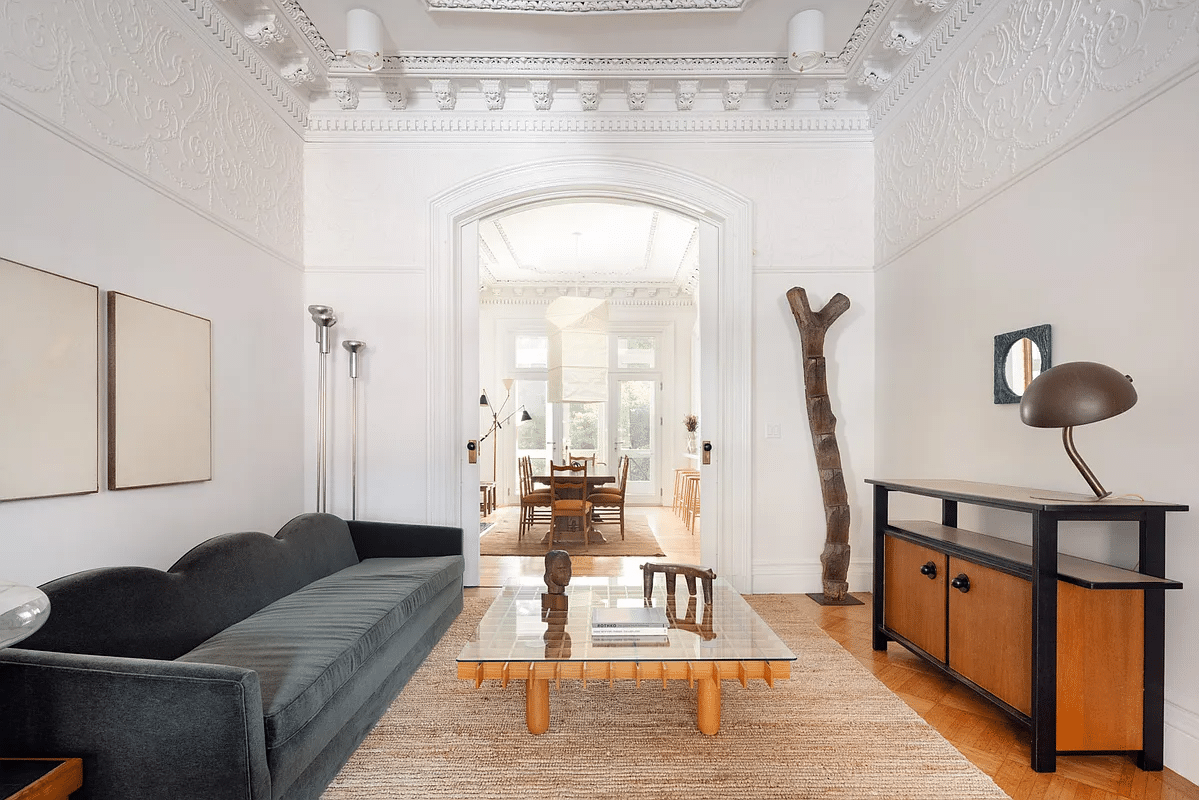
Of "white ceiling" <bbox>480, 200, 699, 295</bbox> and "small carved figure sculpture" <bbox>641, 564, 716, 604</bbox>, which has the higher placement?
"white ceiling" <bbox>480, 200, 699, 295</bbox>

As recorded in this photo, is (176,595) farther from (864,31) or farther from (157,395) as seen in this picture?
(864,31)

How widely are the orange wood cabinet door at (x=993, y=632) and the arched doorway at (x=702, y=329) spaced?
6.54 feet

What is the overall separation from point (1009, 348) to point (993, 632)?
135 centimetres

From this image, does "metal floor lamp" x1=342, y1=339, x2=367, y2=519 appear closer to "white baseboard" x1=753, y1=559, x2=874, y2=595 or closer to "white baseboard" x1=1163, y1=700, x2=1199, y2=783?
"white baseboard" x1=753, y1=559, x2=874, y2=595

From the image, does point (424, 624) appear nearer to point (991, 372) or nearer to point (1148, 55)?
point (991, 372)

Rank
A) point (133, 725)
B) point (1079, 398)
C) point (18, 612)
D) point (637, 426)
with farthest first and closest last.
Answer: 1. point (637, 426)
2. point (1079, 398)
3. point (133, 725)
4. point (18, 612)

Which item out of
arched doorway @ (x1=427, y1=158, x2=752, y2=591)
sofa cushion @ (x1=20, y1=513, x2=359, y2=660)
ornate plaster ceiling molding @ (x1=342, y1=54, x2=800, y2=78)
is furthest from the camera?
arched doorway @ (x1=427, y1=158, x2=752, y2=591)

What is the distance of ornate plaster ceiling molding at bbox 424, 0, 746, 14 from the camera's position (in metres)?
3.78

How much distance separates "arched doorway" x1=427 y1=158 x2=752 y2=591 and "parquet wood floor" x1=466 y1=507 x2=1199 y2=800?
942mm

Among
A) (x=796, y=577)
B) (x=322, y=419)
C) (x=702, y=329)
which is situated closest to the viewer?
(x=322, y=419)

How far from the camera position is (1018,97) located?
3111mm

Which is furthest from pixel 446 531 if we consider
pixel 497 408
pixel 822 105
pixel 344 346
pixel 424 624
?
pixel 497 408

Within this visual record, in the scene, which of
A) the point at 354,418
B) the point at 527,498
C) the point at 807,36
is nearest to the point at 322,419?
the point at 354,418

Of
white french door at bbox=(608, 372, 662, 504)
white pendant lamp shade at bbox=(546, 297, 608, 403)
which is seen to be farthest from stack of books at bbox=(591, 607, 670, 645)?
white french door at bbox=(608, 372, 662, 504)
